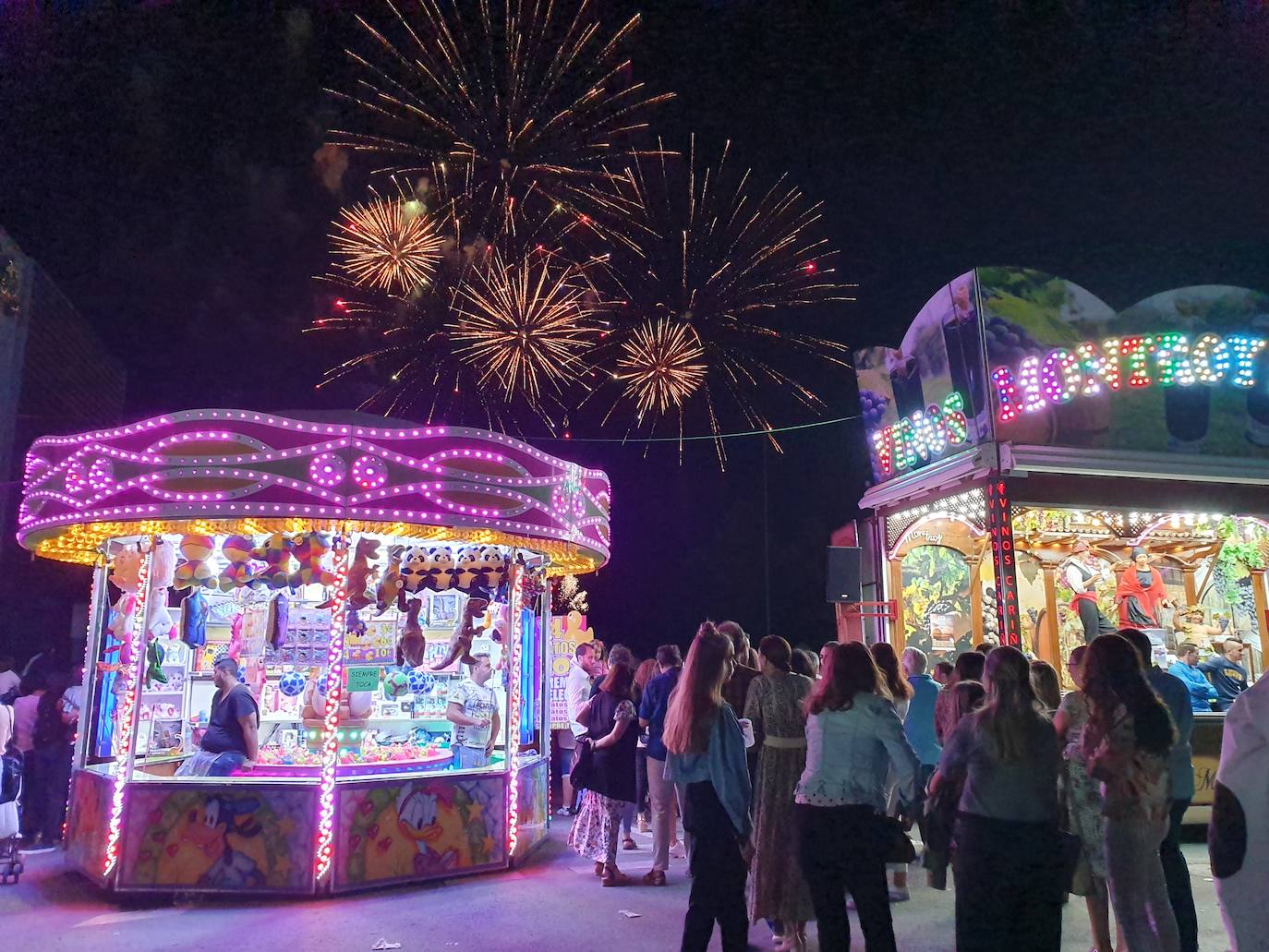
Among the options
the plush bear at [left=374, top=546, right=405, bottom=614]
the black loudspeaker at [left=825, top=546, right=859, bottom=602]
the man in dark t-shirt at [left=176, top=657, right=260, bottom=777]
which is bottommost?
the man in dark t-shirt at [left=176, top=657, right=260, bottom=777]

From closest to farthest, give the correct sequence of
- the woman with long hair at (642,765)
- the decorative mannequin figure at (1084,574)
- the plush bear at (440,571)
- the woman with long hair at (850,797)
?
the woman with long hair at (850,797) → the plush bear at (440,571) → the woman with long hair at (642,765) → the decorative mannequin figure at (1084,574)

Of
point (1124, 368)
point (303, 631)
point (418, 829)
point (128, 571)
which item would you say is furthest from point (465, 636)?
point (1124, 368)

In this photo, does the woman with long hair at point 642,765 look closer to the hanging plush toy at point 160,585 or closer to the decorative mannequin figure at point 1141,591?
the hanging plush toy at point 160,585

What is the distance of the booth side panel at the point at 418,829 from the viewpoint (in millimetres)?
6625

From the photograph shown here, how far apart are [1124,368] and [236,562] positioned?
9.83 meters

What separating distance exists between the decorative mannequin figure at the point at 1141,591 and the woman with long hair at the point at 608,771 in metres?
7.93

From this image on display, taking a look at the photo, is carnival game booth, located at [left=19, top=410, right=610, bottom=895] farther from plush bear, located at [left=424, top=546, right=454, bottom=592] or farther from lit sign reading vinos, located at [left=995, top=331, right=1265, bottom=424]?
lit sign reading vinos, located at [left=995, top=331, right=1265, bottom=424]

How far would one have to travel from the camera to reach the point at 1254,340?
1047 centimetres

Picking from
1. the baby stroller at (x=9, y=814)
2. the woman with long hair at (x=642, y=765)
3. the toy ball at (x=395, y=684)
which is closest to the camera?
the baby stroller at (x=9, y=814)

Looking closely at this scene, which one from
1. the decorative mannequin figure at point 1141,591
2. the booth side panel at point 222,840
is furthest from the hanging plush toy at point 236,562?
the decorative mannequin figure at point 1141,591

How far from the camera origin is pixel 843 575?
12.0 metres

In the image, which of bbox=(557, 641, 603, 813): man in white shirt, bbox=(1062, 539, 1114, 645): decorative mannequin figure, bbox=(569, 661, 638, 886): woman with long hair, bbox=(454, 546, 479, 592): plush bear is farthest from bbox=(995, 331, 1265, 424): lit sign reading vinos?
bbox=(454, 546, 479, 592): plush bear

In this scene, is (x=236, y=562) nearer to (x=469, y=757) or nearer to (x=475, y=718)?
(x=475, y=718)

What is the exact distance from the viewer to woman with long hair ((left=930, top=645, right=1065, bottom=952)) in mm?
3650
